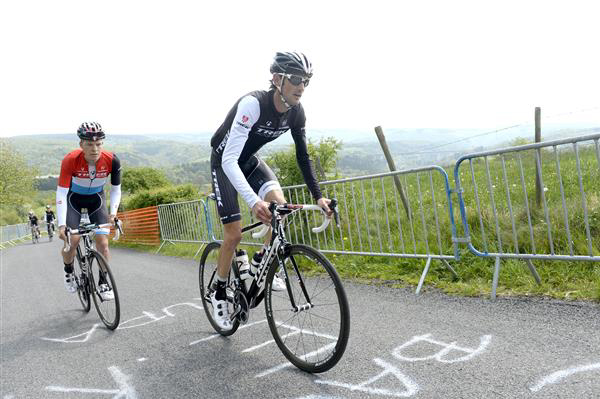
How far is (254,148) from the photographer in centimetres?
388

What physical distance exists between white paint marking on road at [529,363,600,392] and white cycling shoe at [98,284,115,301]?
4.32 metres

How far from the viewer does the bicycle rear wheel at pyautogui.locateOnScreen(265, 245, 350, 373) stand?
294 centimetres

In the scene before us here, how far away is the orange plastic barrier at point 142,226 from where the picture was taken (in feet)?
49.7

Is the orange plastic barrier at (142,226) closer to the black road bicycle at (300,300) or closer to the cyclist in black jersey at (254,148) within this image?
the cyclist in black jersey at (254,148)

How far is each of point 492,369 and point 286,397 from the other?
136cm

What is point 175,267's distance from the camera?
9.48 m

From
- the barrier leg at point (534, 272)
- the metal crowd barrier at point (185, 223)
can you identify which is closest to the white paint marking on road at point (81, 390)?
the barrier leg at point (534, 272)

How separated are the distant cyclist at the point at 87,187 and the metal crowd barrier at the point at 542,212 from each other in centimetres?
425

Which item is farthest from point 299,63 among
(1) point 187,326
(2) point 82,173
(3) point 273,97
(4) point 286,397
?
(2) point 82,173

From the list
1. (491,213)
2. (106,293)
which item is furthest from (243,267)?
(491,213)

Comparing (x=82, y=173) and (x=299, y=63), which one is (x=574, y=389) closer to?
(x=299, y=63)

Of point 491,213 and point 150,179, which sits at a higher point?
point 150,179

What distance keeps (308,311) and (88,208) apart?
3.75 m

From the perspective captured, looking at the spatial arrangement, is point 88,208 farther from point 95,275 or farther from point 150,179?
point 150,179
